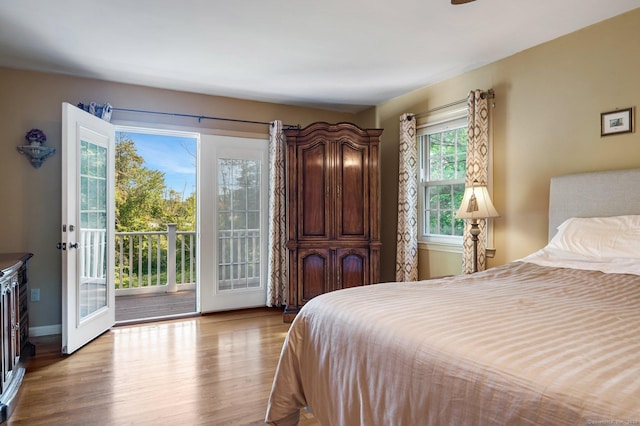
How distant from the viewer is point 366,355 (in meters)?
1.28

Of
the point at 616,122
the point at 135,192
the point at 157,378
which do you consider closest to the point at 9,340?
the point at 157,378

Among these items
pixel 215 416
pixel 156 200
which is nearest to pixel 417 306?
pixel 215 416

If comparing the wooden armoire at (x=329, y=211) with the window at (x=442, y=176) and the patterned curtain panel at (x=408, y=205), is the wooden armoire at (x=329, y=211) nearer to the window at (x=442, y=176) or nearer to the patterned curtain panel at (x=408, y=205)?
the patterned curtain panel at (x=408, y=205)

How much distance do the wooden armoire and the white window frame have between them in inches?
19.5

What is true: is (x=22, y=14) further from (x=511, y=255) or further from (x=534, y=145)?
(x=511, y=255)

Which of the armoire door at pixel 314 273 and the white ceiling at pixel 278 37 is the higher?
the white ceiling at pixel 278 37

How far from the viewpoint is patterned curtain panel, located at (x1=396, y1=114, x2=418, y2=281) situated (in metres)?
3.94

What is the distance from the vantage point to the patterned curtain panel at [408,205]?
394 cm

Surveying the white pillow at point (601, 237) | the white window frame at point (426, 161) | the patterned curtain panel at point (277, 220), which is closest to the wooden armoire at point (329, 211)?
the patterned curtain panel at point (277, 220)

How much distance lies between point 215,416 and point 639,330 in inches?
79.7

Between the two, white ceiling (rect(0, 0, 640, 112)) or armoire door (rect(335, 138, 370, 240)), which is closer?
white ceiling (rect(0, 0, 640, 112))

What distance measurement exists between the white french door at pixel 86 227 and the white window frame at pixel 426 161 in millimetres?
3282

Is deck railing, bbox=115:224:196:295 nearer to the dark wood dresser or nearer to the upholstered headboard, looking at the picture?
the dark wood dresser

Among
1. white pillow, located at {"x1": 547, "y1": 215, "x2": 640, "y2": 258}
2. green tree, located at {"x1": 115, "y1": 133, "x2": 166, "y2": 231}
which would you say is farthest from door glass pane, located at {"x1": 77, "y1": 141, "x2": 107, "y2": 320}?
white pillow, located at {"x1": 547, "y1": 215, "x2": 640, "y2": 258}
